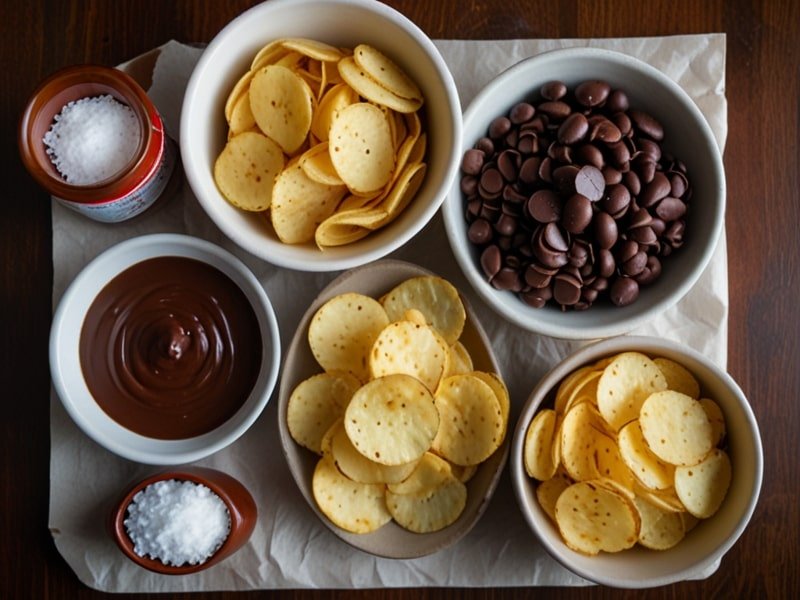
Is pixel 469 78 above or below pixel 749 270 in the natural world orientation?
above

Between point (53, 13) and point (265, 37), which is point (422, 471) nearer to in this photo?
point (265, 37)

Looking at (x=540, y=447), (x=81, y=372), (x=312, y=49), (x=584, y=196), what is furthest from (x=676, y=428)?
(x=81, y=372)

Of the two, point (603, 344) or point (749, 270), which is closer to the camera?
point (603, 344)

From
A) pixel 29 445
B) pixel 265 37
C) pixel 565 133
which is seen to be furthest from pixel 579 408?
pixel 29 445

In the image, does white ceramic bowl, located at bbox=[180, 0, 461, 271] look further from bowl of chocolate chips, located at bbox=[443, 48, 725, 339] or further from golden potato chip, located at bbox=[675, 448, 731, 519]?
golden potato chip, located at bbox=[675, 448, 731, 519]

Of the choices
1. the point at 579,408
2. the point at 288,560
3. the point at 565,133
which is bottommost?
the point at 288,560
